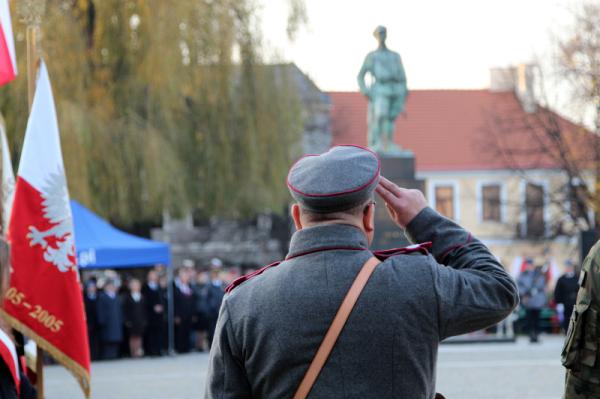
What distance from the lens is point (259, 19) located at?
2577cm

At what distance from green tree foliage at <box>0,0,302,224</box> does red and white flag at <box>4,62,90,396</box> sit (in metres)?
13.5

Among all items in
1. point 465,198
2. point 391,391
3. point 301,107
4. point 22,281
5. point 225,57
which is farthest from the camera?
point 465,198

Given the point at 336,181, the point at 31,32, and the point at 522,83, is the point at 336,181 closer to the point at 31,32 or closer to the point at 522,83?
the point at 31,32

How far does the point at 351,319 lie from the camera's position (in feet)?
9.97

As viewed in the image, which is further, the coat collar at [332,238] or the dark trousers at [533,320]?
the dark trousers at [533,320]

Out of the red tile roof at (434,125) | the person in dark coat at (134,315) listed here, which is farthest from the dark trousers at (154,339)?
the red tile roof at (434,125)

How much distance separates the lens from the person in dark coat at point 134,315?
22016 millimetres

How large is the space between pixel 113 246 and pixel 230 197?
6050 millimetres

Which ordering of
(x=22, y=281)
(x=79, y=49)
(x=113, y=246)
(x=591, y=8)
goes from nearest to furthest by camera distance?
(x=22, y=281) → (x=113, y=246) → (x=79, y=49) → (x=591, y=8)

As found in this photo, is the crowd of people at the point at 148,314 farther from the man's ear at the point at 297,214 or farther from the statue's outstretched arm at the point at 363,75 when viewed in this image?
the man's ear at the point at 297,214

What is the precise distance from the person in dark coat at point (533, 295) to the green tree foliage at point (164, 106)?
18.7 feet

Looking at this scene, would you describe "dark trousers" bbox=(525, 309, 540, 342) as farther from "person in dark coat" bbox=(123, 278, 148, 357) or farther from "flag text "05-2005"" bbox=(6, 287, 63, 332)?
"flag text "05-2005"" bbox=(6, 287, 63, 332)

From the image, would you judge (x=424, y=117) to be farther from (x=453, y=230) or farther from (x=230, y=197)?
(x=453, y=230)

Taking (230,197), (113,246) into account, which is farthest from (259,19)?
(113,246)
